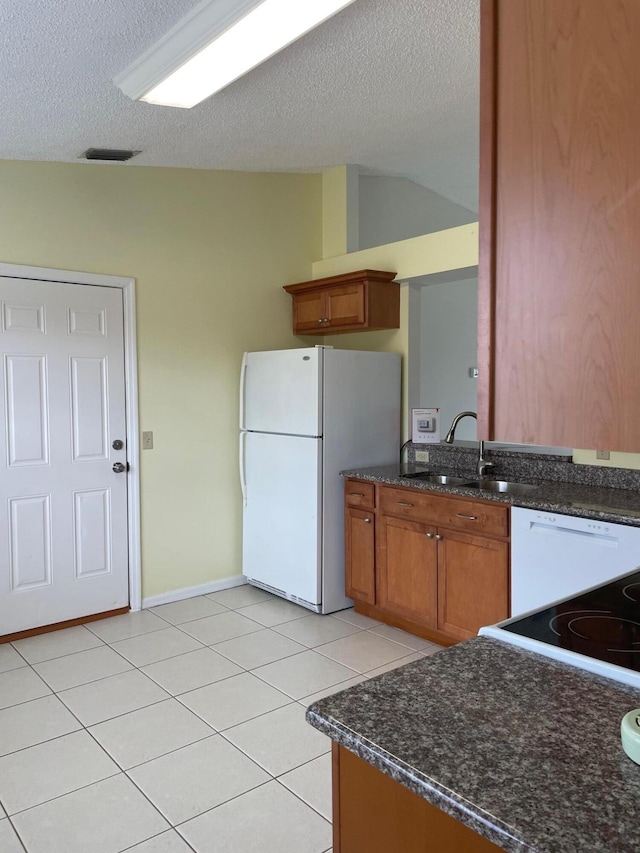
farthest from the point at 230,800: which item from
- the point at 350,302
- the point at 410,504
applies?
the point at 350,302

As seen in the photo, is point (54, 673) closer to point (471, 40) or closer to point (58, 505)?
point (58, 505)

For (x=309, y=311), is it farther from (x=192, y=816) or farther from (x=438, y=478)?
(x=192, y=816)

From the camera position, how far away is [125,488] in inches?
161

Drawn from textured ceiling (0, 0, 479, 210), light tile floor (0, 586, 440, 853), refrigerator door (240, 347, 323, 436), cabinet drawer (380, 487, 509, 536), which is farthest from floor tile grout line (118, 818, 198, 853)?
textured ceiling (0, 0, 479, 210)

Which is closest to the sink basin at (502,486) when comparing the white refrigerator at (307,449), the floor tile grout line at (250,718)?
the white refrigerator at (307,449)

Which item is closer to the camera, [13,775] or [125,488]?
[13,775]

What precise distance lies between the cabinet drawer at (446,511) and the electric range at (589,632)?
1.43 m

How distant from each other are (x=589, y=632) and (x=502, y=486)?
7.53ft

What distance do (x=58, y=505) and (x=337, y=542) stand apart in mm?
1639

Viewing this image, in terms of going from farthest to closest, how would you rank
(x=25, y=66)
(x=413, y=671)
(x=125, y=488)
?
(x=125, y=488) < (x=25, y=66) < (x=413, y=671)

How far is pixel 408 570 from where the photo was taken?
12.0 feet

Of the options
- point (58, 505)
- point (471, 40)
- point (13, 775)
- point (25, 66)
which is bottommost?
point (13, 775)

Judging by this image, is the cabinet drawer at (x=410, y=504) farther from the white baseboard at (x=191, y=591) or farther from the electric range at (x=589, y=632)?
the electric range at (x=589, y=632)

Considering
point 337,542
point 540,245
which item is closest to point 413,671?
point 540,245
